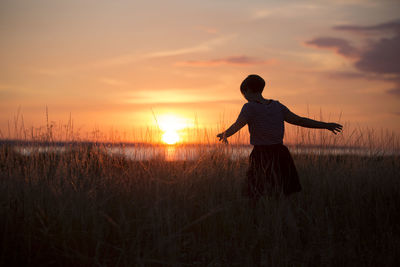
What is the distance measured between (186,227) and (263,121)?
1194mm

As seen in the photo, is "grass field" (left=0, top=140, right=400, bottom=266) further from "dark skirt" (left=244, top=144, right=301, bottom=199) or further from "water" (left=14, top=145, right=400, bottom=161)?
"water" (left=14, top=145, right=400, bottom=161)

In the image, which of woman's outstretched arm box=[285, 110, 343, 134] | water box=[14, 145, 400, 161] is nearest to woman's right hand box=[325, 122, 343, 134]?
woman's outstretched arm box=[285, 110, 343, 134]

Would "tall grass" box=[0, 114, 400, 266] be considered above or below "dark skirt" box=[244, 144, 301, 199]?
below

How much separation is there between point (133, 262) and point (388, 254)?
1.97 meters

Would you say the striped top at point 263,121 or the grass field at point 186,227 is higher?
the striped top at point 263,121

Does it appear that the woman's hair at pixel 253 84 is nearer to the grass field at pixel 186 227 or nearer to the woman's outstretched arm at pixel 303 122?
the woman's outstretched arm at pixel 303 122

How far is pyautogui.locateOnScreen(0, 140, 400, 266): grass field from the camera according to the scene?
8.07ft

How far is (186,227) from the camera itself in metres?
2.68

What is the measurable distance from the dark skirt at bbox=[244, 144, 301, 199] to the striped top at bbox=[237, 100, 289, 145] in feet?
0.30

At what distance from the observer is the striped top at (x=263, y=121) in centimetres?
313

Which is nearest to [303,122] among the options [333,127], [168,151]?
[333,127]

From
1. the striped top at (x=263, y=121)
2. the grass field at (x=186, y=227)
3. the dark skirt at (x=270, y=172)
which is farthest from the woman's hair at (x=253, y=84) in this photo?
the grass field at (x=186, y=227)

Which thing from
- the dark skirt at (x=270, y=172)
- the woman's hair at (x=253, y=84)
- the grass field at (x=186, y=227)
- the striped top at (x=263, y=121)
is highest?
the woman's hair at (x=253, y=84)

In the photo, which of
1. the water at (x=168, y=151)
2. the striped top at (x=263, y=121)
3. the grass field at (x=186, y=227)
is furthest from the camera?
the water at (x=168, y=151)
